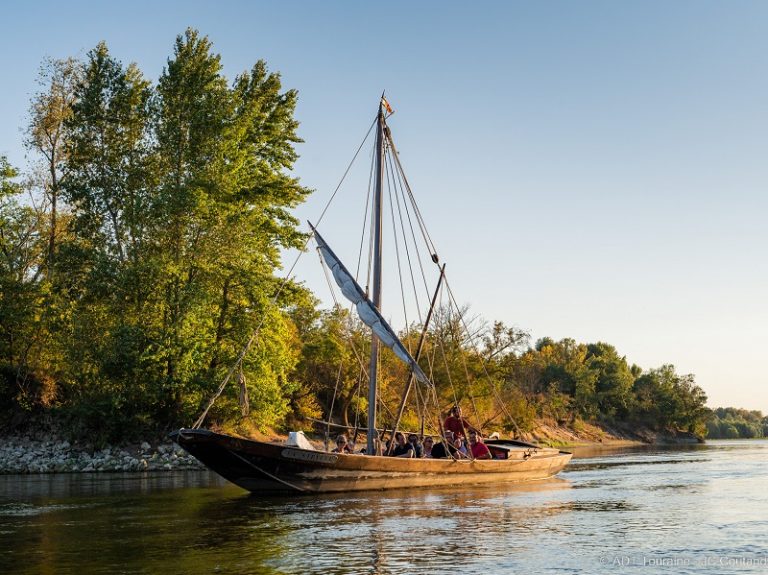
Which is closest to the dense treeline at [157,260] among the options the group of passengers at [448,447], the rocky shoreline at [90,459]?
the rocky shoreline at [90,459]

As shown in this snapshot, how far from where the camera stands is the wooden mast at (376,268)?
29.2 m

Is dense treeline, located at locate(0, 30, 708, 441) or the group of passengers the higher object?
dense treeline, located at locate(0, 30, 708, 441)

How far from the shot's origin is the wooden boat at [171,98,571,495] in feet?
84.7

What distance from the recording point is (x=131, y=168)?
160 feet

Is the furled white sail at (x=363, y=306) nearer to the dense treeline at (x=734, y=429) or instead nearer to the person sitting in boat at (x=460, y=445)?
the person sitting in boat at (x=460, y=445)

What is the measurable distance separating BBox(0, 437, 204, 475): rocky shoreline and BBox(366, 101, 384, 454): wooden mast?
17.6 meters

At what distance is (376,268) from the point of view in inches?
1203

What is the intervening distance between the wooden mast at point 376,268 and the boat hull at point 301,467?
1.72 meters

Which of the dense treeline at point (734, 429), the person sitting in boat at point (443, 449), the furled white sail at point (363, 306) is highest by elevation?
the furled white sail at point (363, 306)

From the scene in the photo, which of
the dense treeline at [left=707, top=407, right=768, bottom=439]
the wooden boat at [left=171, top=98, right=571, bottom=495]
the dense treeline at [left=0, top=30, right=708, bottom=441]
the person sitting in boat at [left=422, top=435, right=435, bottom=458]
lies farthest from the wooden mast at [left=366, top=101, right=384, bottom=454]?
the dense treeline at [left=707, top=407, right=768, bottom=439]

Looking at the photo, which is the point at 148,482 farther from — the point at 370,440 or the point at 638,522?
the point at 638,522

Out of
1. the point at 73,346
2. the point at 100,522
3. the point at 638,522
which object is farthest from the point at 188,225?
the point at 638,522
